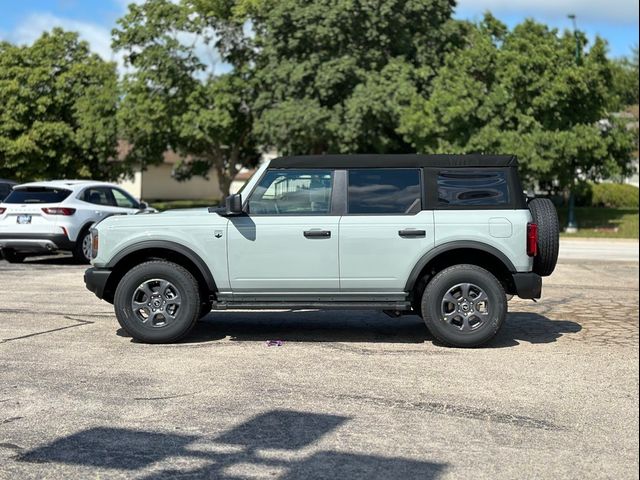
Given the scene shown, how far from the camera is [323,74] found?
3534 centimetres

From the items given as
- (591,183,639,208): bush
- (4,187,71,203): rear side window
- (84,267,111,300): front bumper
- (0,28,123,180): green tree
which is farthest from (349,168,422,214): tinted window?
(591,183,639,208): bush

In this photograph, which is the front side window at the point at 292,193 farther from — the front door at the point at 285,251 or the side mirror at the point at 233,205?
the side mirror at the point at 233,205

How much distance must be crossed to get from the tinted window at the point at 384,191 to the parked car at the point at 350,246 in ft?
0.03

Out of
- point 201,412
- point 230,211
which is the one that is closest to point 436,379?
point 201,412

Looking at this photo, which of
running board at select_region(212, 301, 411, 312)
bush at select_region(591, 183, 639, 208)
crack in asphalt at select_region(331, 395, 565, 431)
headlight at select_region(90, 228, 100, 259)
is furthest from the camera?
bush at select_region(591, 183, 639, 208)

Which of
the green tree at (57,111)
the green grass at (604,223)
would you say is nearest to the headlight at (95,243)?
the green grass at (604,223)

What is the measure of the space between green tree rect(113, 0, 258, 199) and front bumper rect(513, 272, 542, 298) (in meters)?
31.0

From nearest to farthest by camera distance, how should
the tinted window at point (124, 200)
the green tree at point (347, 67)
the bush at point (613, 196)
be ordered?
the tinted window at point (124, 200) → the green tree at point (347, 67) → the bush at point (613, 196)

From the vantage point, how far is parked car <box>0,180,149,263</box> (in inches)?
619

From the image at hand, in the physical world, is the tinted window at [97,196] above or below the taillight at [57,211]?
above

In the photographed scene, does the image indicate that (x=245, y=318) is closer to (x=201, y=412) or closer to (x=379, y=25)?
(x=201, y=412)

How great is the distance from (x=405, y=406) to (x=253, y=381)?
137 cm

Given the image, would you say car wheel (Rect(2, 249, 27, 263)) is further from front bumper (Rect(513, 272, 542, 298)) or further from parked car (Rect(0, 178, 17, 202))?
front bumper (Rect(513, 272, 542, 298))

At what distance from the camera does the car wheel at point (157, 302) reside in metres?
8.40
